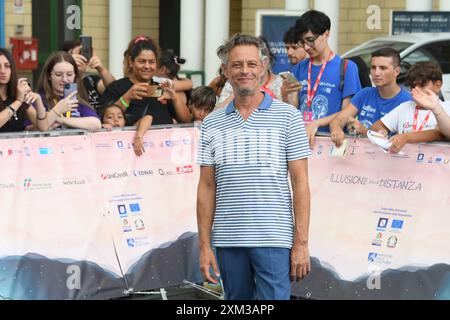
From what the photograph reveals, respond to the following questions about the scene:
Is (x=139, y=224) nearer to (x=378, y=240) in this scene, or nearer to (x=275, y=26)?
(x=378, y=240)

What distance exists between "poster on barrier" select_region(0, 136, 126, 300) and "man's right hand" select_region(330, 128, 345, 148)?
1576mm

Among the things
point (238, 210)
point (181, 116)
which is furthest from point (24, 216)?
point (238, 210)

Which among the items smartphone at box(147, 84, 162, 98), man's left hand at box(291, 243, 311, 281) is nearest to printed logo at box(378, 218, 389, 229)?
man's left hand at box(291, 243, 311, 281)

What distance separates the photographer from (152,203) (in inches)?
305

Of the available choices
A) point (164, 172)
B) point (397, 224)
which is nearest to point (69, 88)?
point (164, 172)

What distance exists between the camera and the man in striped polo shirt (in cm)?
524

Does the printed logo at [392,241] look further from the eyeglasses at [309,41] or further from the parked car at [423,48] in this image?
the parked car at [423,48]

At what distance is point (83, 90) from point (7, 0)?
44.3 ft

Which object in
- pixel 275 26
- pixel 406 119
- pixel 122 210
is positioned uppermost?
pixel 275 26

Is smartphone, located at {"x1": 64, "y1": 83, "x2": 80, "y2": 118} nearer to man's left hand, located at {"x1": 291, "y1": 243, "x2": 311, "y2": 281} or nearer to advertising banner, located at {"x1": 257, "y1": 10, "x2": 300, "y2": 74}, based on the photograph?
man's left hand, located at {"x1": 291, "y1": 243, "x2": 311, "y2": 281}

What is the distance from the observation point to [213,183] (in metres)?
5.43

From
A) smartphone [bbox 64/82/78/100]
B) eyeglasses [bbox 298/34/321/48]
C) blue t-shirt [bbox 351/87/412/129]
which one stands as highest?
eyeglasses [bbox 298/34/321/48]

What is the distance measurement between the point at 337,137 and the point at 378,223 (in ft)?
2.02

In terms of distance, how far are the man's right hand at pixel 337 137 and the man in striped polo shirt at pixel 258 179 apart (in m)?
1.92
